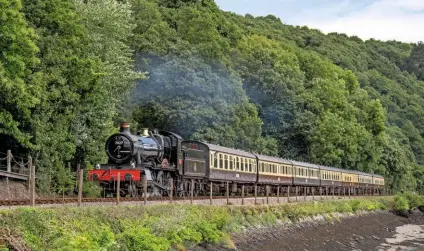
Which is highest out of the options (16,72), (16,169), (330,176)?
(16,72)

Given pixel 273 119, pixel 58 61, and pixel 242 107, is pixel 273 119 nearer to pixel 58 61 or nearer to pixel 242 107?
pixel 242 107

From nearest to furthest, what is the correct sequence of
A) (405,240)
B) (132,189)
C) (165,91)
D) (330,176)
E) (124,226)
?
(124,226)
(132,189)
(405,240)
(165,91)
(330,176)

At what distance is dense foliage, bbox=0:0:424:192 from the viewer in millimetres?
34531

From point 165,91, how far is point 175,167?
23.2 m

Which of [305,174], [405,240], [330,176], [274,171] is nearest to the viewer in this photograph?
[405,240]

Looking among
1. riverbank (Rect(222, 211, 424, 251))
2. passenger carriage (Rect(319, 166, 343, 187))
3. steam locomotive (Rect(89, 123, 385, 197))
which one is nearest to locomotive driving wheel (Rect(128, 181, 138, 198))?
steam locomotive (Rect(89, 123, 385, 197))

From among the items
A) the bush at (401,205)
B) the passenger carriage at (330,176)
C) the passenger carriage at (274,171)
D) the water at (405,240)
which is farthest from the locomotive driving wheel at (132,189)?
the bush at (401,205)

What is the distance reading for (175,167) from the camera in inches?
1393

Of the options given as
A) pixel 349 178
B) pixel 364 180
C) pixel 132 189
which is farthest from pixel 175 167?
pixel 364 180

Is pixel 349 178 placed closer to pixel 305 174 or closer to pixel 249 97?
pixel 249 97

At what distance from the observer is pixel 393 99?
490 feet

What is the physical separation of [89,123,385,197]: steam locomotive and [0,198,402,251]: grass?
2.96 meters

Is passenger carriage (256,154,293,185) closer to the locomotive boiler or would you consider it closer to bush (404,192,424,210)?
the locomotive boiler

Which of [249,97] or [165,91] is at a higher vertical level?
[249,97]
